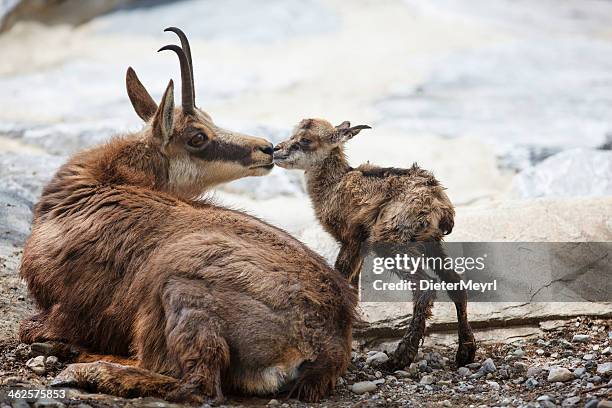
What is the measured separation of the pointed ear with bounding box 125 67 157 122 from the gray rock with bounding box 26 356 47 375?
7.31 feet

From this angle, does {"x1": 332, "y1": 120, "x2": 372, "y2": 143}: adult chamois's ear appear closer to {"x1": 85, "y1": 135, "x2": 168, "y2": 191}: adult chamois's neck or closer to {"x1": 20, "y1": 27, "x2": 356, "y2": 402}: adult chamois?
{"x1": 20, "y1": 27, "x2": 356, "y2": 402}: adult chamois

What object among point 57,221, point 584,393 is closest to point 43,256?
point 57,221

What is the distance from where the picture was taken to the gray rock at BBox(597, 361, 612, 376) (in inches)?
251

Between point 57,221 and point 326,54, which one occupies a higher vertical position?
point 326,54

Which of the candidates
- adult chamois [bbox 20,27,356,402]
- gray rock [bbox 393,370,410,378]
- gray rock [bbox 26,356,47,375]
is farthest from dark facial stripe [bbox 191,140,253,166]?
gray rock [bbox 393,370,410,378]

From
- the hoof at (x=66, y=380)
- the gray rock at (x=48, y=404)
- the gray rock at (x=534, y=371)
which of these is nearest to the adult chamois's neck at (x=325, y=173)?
the gray rock at (x=534, y=371)

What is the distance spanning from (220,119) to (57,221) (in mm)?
6597

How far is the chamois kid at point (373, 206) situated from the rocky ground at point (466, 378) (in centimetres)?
23

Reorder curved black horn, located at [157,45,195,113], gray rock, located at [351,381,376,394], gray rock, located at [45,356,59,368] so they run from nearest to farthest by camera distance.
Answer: gray rock, located at [351,381,376,394] → gray rock, located at [45,356,59,368] → curved black horn, located at [157,45,195,113]

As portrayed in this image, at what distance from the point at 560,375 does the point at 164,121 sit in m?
3.36

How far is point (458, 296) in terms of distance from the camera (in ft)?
22.5

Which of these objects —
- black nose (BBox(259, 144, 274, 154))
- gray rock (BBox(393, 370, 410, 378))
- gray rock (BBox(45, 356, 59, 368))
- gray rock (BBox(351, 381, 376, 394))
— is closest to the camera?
gray rock (BBox(351, 381, 376, 394))

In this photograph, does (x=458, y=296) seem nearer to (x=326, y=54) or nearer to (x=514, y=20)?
(x=326, y=54)

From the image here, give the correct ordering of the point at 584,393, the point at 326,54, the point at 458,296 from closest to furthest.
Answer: the point at 584,393
the point at 458,296
the point at 326,54
